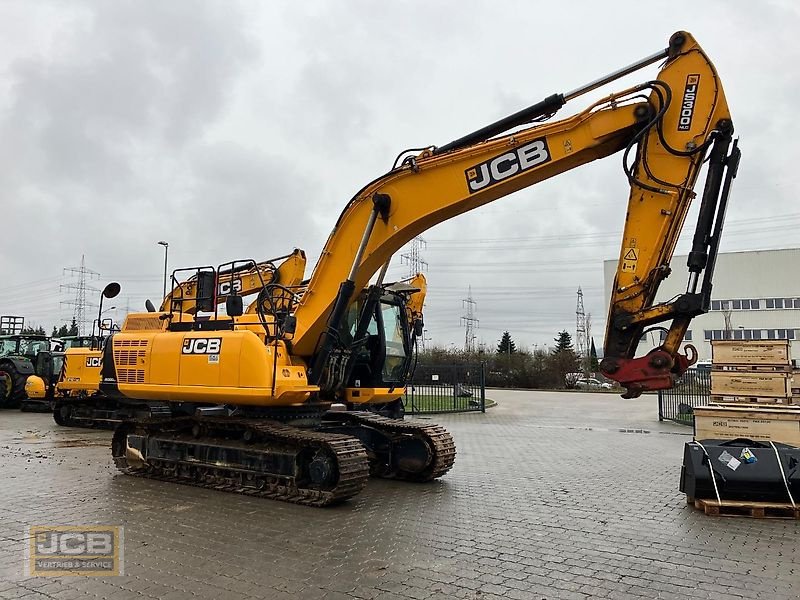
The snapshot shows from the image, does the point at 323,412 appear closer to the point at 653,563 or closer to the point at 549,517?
the point at 549,517

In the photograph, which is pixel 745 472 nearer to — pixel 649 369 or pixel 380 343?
pixel 649 369

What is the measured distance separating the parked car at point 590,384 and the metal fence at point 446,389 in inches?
839

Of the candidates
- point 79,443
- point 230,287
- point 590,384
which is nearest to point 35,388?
point 79,443

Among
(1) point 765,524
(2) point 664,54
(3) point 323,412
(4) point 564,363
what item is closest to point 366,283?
(3) point 323,412

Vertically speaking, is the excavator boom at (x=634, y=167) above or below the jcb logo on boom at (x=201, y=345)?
above

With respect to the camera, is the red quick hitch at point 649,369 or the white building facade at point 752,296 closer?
the red quick hitch at point 649,369

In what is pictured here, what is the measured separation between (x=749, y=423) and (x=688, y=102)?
486cm

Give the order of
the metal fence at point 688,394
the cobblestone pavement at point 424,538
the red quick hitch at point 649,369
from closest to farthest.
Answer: the cobblestone pavement at point 424,538 → the red quick hitch at point 649,369 → the metal fence at point 688,394

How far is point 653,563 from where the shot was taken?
5.66 meters

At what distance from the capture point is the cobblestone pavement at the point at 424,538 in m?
5.01

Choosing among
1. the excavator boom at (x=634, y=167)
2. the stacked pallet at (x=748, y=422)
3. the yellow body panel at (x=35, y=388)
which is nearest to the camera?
the excavator boom at (x=634, y=167)

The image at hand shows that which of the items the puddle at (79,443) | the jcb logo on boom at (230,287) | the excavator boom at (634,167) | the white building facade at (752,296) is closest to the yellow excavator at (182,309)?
the jcb logo on boom at (230,287)

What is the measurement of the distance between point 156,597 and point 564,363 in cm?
4060

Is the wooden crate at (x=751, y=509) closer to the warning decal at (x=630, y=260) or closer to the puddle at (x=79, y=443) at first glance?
the warning decal at (x=630, y=260)
